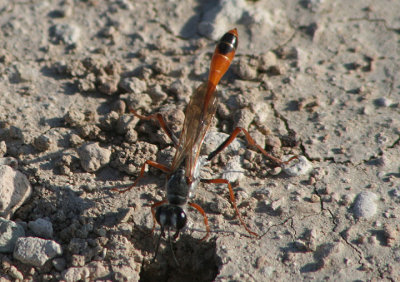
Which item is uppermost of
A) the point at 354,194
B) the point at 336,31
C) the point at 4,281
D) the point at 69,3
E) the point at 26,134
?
the point at 336,31

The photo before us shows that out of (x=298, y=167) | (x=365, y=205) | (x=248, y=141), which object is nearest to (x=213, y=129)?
(x=248, y=141)

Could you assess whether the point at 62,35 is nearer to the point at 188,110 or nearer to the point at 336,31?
the point at 188,110

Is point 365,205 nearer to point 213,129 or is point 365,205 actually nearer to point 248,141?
point 248,141

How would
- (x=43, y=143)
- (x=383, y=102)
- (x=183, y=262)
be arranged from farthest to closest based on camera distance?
(x=383, y=102) < (x=43, y=143) < (x=183, y=262)

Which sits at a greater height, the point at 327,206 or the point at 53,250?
the point at 327,206

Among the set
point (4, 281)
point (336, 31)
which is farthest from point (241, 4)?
point (4, 281)

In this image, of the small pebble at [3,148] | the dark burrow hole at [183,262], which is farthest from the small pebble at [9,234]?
the dark burrow hole at [183,262]

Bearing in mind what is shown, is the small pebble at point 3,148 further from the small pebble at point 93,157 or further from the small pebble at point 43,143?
the small pebble at point 93,157
